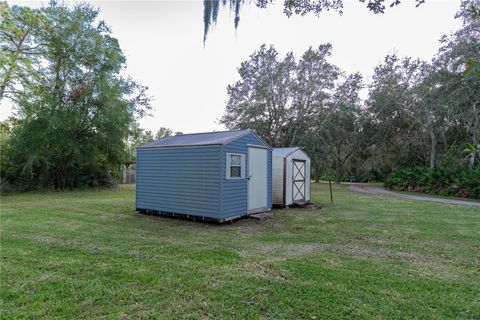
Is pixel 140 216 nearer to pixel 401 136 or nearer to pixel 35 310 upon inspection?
pixel 35 310

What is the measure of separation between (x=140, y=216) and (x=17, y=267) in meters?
4.08

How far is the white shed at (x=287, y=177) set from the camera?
9.57 m

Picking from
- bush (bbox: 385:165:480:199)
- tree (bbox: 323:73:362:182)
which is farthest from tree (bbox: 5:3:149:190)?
bush (bbox: 385:165:480:199)

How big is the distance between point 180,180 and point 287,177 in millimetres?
3898

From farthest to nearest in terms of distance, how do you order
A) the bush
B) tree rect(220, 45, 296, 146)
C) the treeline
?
tree rect(220, 45, 296, 146), the treeline, the bush

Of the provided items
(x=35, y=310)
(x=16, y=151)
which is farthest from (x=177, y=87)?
(x=35, y=310)

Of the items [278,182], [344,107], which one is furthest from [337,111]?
[278,182]

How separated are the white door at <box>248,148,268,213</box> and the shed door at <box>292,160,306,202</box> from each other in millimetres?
1990

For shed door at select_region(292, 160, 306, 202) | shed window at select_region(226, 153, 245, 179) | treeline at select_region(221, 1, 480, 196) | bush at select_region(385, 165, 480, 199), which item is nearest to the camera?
shed window at select_region(226, 153, 245, 179)

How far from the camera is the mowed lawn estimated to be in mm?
2646

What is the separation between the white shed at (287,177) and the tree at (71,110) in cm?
904

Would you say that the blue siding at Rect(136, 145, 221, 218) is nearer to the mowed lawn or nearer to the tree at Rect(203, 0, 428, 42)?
the mowed lawn

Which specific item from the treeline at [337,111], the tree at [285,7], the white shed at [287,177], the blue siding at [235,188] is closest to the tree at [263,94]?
the treeline at [337,111]

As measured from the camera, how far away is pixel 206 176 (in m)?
6.77
